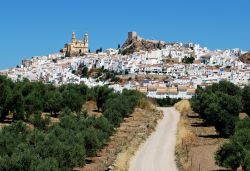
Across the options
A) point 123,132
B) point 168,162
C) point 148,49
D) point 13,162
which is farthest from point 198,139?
point 148,49

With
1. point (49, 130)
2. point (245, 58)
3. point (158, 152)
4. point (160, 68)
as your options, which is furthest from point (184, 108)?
point (245, 58)

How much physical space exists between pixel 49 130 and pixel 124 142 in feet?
21.2

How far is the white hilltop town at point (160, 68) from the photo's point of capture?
113831 mm

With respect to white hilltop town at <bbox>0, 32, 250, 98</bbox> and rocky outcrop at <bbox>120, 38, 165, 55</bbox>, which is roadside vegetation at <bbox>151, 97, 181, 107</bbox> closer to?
white hilltop town at <bbox>0, 32, 250, 98</bbox>

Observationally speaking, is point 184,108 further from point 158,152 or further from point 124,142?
point 158,152

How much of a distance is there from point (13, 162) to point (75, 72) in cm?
14189

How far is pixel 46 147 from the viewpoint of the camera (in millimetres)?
23875

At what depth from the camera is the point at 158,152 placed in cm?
3469

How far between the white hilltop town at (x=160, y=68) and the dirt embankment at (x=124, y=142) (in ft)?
143

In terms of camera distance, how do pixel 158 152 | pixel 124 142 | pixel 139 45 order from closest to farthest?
pixel 158 152
pixel 124 142
pixel 139 45

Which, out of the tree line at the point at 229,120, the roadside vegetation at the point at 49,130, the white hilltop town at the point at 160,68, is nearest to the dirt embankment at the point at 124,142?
the roadside vegetation at the point at 49,130

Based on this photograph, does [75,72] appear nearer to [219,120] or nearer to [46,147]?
[219,120]

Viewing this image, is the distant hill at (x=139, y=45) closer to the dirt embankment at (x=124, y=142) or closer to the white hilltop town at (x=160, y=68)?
the white hilltop town at (x=160, y=68)

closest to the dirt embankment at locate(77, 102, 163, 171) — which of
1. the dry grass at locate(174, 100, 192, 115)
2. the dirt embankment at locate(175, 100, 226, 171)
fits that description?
the dirt embankment at locate(175, 100, 226, 171)
